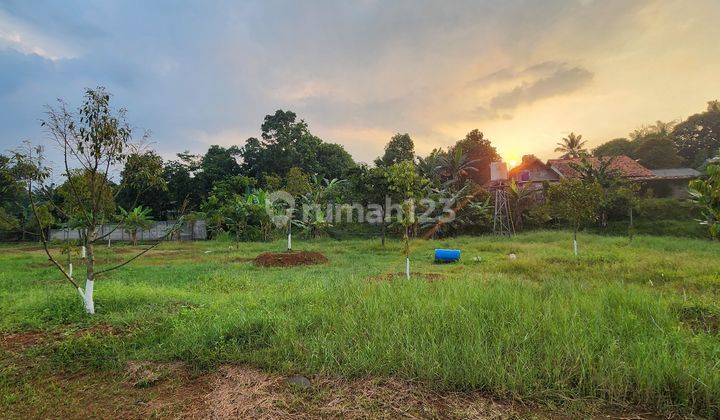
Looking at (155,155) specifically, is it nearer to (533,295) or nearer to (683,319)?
(533,295)

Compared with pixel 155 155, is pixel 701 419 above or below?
below

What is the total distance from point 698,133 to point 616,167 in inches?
879

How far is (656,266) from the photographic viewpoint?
9.50 meters

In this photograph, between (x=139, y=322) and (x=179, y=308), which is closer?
(x=139, y=322)

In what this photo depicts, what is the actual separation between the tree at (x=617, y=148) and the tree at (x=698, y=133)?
4.91 meters

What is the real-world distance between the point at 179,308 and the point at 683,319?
7.25m

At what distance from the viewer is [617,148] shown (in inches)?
1535

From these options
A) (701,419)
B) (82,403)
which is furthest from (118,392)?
(701,419)

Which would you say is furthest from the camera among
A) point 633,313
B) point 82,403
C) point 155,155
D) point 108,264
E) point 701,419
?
point 108,264

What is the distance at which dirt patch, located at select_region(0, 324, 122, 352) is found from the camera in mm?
4480

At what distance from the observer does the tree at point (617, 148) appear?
3725 cm

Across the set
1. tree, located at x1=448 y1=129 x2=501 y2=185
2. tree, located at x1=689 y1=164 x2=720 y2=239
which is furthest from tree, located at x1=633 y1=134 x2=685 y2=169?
tree, located at x1=689 y1=164 x2=720 y2=239

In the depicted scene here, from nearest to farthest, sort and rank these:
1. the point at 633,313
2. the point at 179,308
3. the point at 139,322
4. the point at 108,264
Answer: the point at 633,313 < the point at 139,322 < the point at 179,308 < the point at 108,264

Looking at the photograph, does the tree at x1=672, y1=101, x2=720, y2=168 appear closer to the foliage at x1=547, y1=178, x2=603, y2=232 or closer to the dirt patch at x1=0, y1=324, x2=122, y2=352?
the foliage at x1=547, y1=178, x2=603, y2=232
